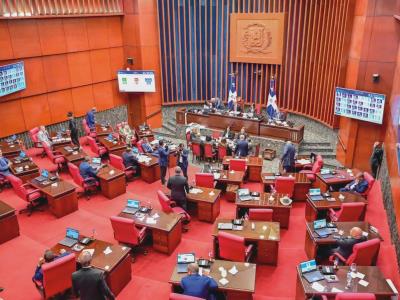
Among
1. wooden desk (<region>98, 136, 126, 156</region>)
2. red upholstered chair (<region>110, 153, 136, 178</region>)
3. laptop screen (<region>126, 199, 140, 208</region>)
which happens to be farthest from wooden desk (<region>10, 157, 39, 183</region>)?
laptop screen (<region>126, 199, 140, 208</region>)

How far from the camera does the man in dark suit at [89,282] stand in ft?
15.4

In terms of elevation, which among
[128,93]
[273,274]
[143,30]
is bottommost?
[273,274]

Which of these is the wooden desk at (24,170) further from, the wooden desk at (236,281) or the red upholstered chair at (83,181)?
the wooden desk at (236,281)

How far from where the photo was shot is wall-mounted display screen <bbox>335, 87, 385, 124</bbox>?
32.4ft

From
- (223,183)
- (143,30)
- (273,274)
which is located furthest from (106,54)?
(273,274)

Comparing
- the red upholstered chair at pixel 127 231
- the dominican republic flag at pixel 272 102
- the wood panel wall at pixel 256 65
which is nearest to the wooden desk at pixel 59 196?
the red upholstered chair at pixel 127 231

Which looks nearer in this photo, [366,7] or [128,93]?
[366,7]

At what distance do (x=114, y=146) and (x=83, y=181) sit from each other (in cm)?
275

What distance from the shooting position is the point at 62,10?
12688 millimetres

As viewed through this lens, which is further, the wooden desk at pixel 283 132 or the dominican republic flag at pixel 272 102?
the dominican republic flag at pixel 272 102

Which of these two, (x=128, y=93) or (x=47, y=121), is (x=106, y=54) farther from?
(x=47, y=121)

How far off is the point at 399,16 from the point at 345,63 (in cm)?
271

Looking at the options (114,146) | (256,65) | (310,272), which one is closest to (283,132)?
(256,65)

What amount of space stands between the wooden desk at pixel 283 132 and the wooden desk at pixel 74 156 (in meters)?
6.30
